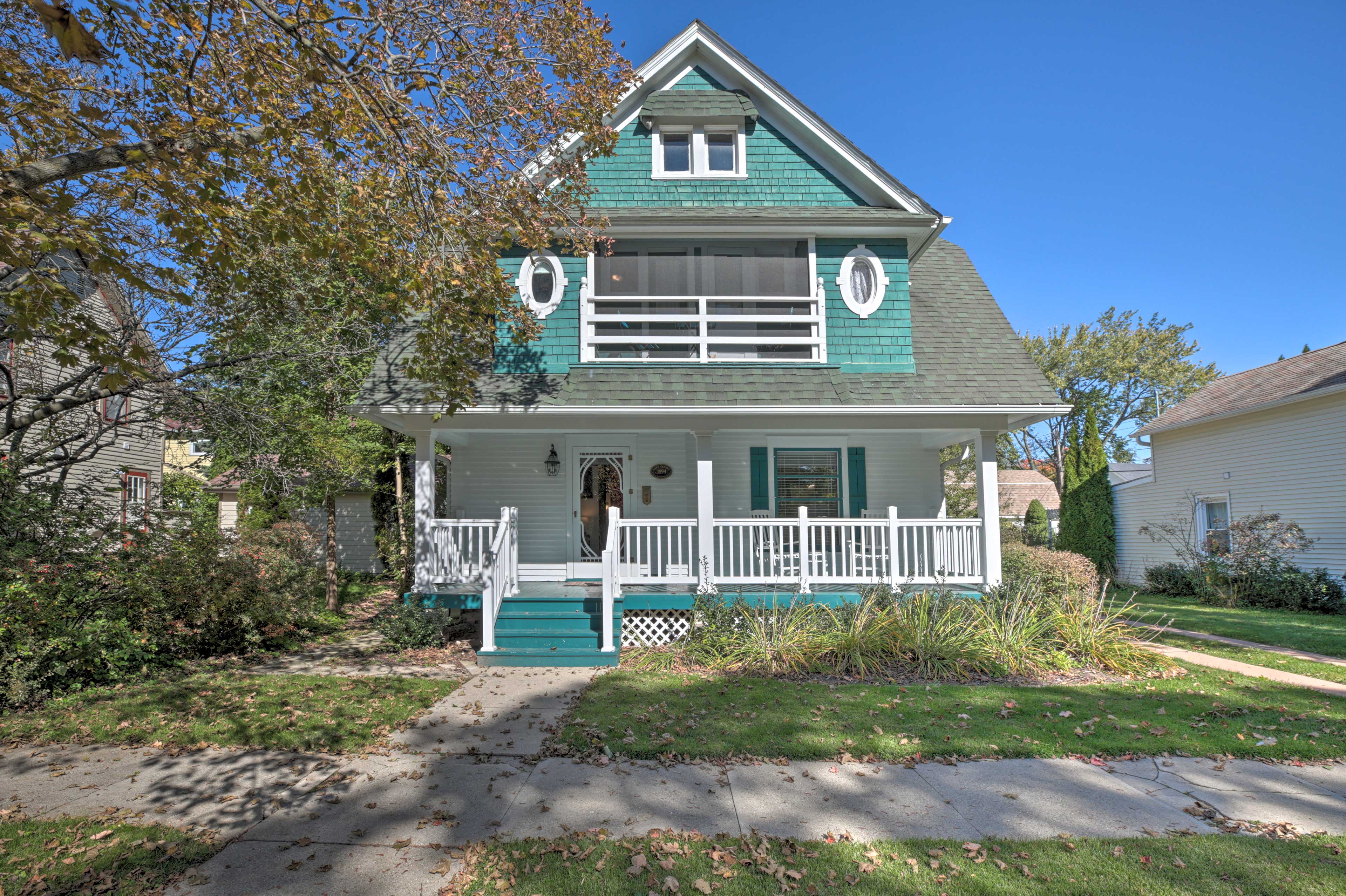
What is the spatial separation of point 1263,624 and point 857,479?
778 cm

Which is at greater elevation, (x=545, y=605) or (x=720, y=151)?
(x=720, y=151)

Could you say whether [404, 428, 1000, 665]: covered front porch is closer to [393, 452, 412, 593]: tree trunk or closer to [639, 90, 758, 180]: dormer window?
[393, 452, 412, 593]: tree trunk

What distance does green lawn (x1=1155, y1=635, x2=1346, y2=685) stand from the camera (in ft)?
25.1

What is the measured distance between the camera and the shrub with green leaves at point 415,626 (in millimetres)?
9016

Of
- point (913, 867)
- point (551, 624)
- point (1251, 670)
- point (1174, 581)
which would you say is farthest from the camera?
point (1174, 581)

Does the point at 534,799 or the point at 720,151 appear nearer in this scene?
the point at 534,799

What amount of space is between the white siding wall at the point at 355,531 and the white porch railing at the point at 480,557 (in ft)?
38.9

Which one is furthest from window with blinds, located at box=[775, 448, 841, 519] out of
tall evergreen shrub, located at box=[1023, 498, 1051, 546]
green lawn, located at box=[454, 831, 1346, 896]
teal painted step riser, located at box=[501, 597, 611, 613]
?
tall evergreen shrub, located at box=[1023, 498, 1051, 546]

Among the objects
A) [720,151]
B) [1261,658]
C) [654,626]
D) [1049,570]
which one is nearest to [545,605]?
[654,626]

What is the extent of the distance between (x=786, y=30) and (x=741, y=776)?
1123cm

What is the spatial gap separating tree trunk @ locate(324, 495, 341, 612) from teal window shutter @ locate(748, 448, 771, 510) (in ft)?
28.3

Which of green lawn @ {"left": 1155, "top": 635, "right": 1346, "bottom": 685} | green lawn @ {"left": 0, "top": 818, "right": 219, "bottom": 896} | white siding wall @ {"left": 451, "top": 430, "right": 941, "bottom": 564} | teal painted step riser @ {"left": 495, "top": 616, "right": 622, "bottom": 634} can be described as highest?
white siding wall @ {"left": 451, "top": 430, "right": 941, "bottom": 564}

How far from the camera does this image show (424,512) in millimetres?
9359

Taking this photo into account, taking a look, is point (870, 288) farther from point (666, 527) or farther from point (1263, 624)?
point (1263, 624)
